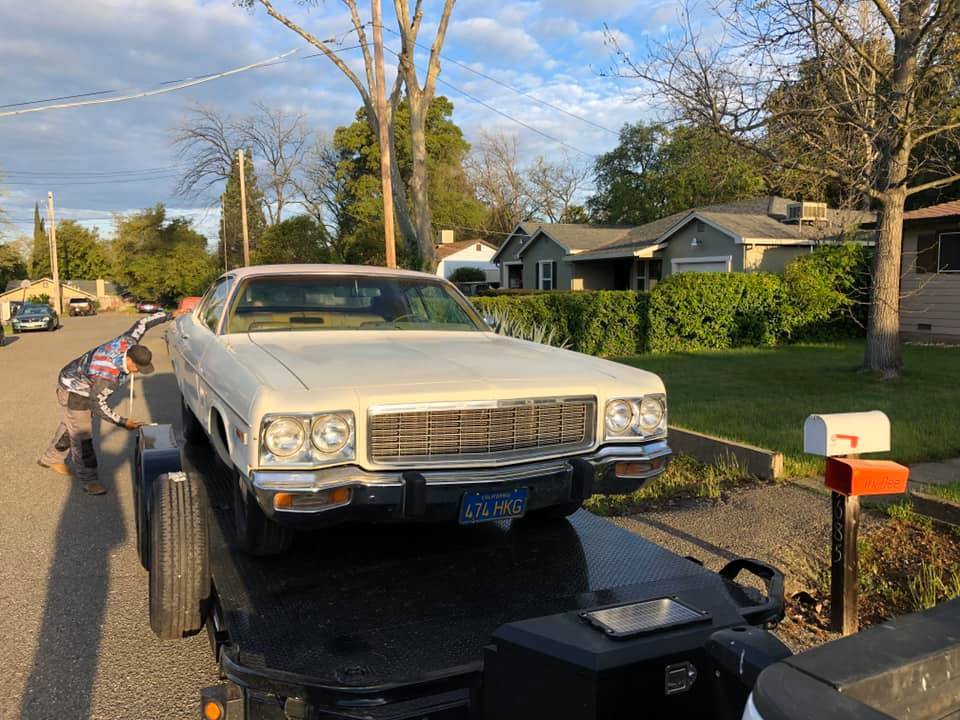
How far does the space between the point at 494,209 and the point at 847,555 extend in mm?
A: 58429

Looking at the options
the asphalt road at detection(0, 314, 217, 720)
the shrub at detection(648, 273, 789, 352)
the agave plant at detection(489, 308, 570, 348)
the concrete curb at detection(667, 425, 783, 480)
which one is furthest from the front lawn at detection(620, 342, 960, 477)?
the asphalt road at detection(0, 314, 217, 720)

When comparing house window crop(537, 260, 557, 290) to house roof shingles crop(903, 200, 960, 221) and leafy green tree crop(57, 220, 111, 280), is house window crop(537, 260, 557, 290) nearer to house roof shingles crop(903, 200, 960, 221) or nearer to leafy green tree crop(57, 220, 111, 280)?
house roof shingles crop(903, 200, 960, 221)

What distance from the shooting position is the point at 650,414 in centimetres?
372

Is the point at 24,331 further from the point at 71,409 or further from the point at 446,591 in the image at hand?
the point at 446,591

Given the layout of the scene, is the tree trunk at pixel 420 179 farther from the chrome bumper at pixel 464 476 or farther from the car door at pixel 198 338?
the chrome bumper at pixel 464 476

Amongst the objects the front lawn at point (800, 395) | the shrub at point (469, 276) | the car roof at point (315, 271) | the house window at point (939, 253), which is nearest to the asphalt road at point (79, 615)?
the car roof at point (315, 271)

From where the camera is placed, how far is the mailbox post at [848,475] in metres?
3.54

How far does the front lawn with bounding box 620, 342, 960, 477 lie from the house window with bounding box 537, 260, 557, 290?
1817cm

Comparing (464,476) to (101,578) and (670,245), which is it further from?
(670,245)

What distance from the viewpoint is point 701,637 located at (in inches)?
83.7

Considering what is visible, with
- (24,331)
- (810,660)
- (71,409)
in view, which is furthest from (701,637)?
(24,331)

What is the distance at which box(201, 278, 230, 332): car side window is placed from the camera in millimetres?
5043

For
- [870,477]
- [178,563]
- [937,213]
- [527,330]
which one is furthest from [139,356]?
[937,213]

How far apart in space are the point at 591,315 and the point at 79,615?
A: 1377 centimetres
